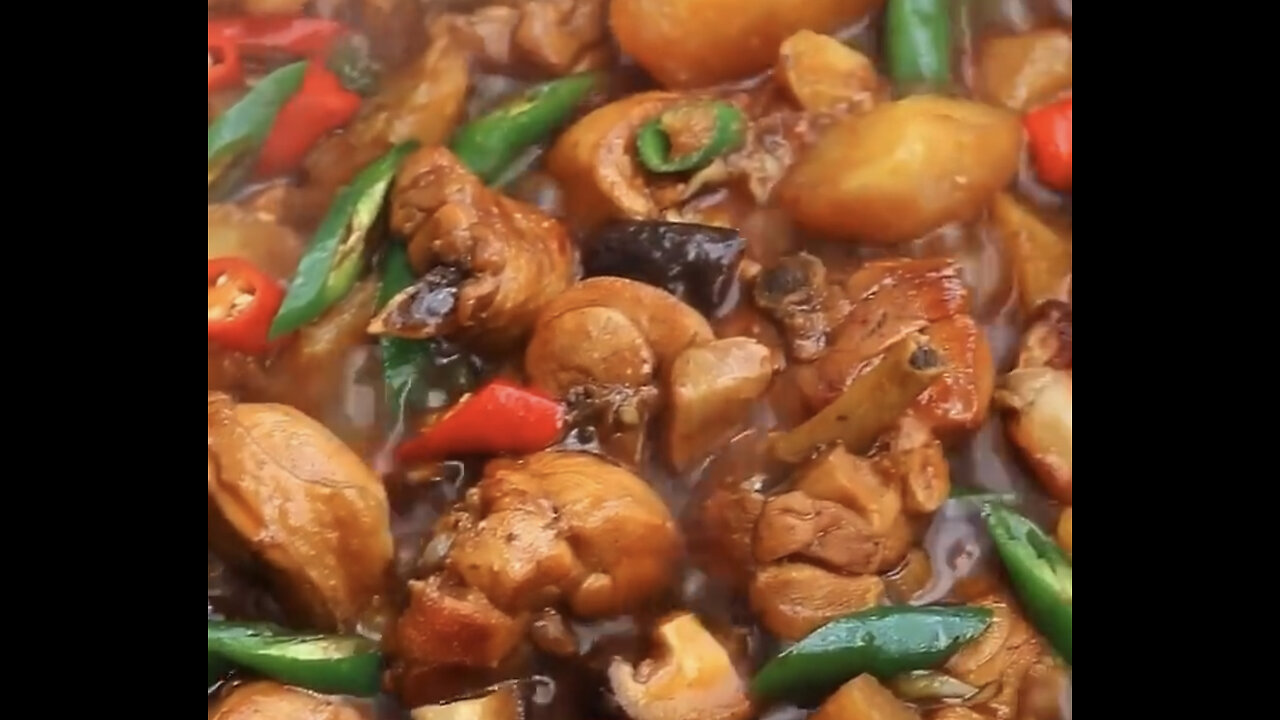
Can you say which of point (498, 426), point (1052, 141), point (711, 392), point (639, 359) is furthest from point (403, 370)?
point (1052, 141)

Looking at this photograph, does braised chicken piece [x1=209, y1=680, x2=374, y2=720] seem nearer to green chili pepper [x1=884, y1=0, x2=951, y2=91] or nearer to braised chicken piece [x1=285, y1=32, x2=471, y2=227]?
braised chicken piece [x1=285, y1=32, x2=471, y2=227]

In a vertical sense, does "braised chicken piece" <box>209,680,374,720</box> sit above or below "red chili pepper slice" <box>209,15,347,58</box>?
below

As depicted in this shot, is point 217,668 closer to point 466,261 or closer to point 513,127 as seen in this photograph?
point 466,261

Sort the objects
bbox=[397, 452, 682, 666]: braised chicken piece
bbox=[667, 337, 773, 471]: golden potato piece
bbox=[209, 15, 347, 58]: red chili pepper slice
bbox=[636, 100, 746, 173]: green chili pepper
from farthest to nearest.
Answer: bbox=[209, 15, 347, 58]: red chili pepper slice
bbox=[636, 100, 746, 173]: green chili pepper
bbox=[667, 337, 773, 471]: golden potato piece
bbox=[397, 452, 682, 666]: braised chicken piece

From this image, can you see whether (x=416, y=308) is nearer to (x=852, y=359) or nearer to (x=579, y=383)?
(x=579, y=383)

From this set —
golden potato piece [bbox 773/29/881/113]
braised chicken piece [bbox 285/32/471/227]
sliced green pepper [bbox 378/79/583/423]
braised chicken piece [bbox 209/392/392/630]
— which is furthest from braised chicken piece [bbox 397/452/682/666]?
golden potato piece [bbox 773/29/881/113]

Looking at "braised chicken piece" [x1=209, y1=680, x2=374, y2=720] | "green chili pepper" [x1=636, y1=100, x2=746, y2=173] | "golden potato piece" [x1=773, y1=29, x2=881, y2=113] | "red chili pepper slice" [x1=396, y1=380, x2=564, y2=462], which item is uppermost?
"golden potato piece" [x1=773, y1=29, x2=881, y2=113]

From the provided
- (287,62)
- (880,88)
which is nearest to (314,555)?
(287,62)

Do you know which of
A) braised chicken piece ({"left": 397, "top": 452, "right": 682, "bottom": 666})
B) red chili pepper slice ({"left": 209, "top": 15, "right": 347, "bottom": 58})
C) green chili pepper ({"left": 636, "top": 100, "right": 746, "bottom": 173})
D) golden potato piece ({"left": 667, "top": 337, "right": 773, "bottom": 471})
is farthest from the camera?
red chili pepper slice ({"left": 209, "top": 15, "right": 347, "bottom": 58})
